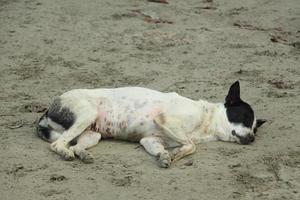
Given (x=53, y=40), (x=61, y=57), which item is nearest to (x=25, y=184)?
(x=61, y=57)

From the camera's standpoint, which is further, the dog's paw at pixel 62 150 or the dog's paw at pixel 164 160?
the dog's paw at pixel 62 150

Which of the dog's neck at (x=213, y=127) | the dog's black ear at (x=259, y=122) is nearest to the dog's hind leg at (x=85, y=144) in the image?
the dog's neck at (x=213, y=127)

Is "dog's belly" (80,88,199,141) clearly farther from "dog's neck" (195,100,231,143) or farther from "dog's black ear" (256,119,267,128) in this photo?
"dog's black ear" (256,119,267,128)

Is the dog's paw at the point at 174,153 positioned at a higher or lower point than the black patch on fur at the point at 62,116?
lower

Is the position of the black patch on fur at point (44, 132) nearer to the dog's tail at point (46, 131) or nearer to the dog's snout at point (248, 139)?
the dog's tail at point (46, 131)

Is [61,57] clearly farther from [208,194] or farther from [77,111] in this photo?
[208,194]

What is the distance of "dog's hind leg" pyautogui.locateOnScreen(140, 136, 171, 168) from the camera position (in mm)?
5414

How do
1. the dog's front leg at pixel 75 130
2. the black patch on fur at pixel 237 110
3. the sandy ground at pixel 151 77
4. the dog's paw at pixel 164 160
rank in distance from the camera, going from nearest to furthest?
the sandy ground at pixel 151 77
the dog's paw at pixel 164 160
the dog's front leg at pixel 75 130
the black patch on fur at pixel 237 110

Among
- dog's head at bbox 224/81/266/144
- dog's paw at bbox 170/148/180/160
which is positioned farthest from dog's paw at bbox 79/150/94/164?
dog's head at bbox 224/81/266/144

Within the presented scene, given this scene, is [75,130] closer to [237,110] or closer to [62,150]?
[62,150]

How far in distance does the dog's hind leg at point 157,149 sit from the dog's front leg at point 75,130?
0.52 meters

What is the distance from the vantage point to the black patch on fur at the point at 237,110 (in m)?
6.10

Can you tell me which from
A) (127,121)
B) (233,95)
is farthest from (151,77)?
(127,121)

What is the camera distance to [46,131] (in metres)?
6.03
